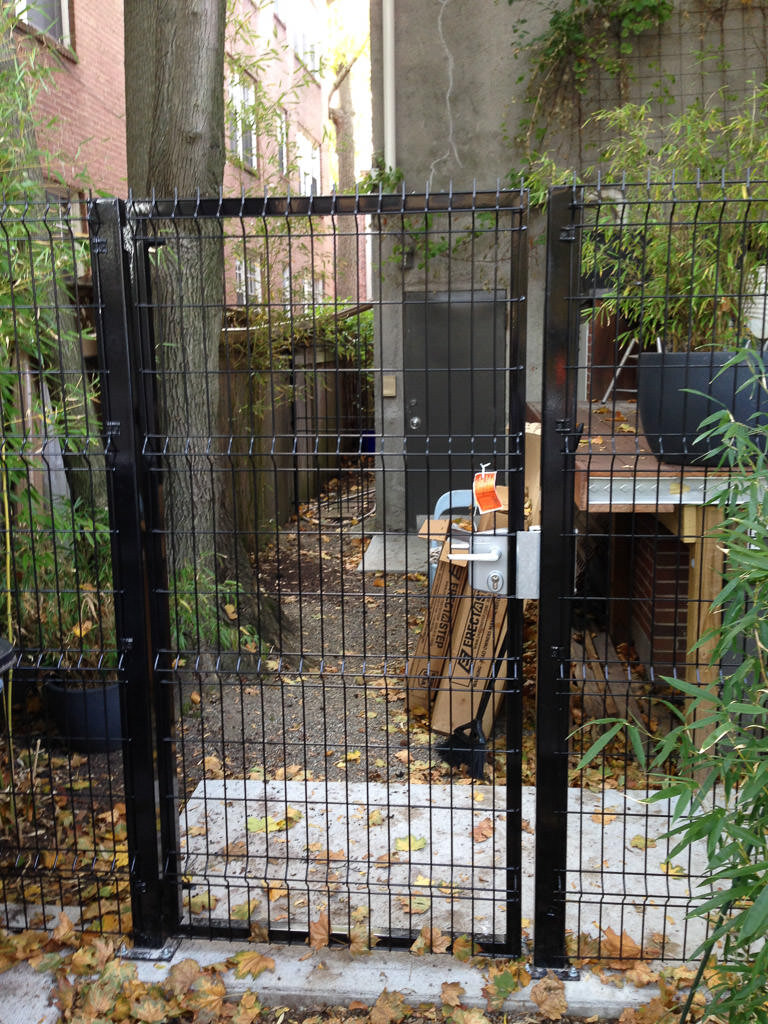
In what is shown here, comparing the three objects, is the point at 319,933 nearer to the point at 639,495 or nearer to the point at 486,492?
the point at 486,492

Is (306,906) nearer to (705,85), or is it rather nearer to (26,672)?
(26,672)

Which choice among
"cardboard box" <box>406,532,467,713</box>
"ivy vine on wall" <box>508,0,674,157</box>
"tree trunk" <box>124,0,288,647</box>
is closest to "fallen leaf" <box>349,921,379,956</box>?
"cardboard box" <box>406,532,467,713</box>

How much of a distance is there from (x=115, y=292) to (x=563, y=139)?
20.3ft

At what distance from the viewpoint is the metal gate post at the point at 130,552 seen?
261cm

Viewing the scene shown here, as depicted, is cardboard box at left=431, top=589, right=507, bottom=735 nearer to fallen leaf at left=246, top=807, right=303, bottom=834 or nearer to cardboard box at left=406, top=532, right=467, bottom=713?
cardboard box at left=406, top=532, right=467, bottom=713

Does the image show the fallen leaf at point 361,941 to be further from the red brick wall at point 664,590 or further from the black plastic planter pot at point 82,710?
the red brick wall at point 664,590

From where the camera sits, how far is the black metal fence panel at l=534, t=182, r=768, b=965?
250 cm

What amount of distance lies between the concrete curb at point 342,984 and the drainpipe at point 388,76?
22.9ft

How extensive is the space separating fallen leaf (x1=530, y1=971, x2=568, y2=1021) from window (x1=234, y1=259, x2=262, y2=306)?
216cm

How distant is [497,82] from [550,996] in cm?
738

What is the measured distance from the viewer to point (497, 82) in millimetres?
7934

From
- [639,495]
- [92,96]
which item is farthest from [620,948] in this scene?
[92,96]

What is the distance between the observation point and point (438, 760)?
4355 millimetres

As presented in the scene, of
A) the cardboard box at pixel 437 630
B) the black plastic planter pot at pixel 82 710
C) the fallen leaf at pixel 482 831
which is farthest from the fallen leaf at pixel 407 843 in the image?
the black plastic planter pot at pixel 82 710
